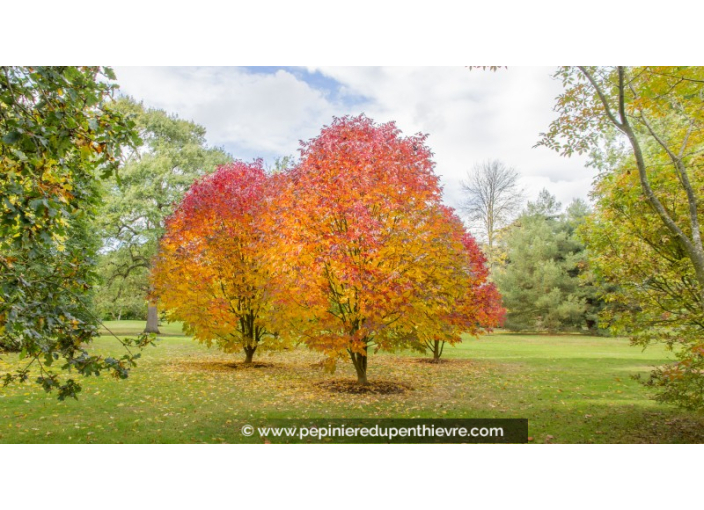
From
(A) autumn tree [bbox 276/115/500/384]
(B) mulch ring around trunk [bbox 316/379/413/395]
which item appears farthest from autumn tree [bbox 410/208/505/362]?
(B) mulch ring around trunk [bbox 316/379/413/395]

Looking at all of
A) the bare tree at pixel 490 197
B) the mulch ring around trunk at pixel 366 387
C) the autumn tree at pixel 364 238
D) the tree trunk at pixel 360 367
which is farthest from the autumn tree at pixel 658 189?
the tree trunk at pixel 360 367

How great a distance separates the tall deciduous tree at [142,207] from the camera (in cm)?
655

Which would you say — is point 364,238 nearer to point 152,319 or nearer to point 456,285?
point 456,285

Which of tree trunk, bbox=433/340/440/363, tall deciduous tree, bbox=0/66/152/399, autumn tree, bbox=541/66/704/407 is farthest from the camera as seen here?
tree trunk, bbox=433/340/440/363

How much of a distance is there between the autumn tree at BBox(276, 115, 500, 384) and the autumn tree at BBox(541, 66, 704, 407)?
1512mm

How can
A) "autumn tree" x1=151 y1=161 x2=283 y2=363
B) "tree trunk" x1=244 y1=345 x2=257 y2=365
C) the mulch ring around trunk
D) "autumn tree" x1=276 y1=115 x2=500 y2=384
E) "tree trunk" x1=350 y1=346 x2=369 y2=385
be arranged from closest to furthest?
"autumn tree" x1=276 y1=115 x2=500 y2=384, the mulch ring around trunk, "tree trunk" x1=350 y1=346 x2=369 y2=385, "autumn tree" x1=151 y1=161 x2=283 y2=363, "tree trunk" x1=244 y1=345 x2=257 y2=365

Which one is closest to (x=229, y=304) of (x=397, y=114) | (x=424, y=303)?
(x=424, y=303)

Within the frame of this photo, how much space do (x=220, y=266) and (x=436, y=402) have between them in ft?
11.0

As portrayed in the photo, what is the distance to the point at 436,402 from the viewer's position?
14.4ft

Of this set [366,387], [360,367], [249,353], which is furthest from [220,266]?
[366,387]

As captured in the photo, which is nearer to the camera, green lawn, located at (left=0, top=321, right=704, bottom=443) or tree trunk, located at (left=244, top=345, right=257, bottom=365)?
green lawn, located at (left=0, top=321, right=704, bottom=443)

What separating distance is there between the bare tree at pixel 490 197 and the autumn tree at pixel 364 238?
292 mm

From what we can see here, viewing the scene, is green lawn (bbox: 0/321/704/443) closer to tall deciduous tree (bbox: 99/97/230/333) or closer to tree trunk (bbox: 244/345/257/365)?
tree trunk (bbox: 244/345/257/365)

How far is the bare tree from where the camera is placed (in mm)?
4420
